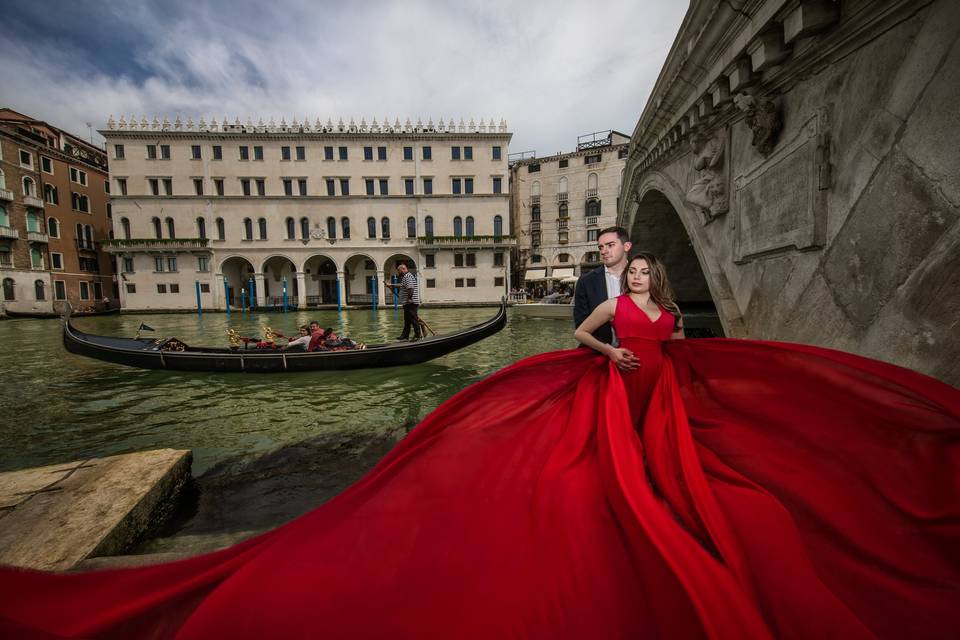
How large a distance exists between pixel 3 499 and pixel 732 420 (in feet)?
11.7

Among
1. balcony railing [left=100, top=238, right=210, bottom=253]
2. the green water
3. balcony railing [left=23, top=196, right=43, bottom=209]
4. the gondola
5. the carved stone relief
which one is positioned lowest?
the green water

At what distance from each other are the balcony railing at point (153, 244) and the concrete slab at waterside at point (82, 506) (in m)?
28.7

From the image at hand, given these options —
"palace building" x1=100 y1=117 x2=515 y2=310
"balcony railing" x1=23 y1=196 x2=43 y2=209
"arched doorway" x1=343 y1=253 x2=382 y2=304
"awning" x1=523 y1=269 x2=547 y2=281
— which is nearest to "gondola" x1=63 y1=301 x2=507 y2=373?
"palace building" x1=100 y1=117 x2=515 y2=310

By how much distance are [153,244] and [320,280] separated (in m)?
10.3

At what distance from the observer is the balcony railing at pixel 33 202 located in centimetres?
2411

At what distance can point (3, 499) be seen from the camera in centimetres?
198

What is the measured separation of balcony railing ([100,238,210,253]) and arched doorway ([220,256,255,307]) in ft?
6.48

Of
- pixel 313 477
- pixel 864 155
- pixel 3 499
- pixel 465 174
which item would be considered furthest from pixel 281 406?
pixel 465 174

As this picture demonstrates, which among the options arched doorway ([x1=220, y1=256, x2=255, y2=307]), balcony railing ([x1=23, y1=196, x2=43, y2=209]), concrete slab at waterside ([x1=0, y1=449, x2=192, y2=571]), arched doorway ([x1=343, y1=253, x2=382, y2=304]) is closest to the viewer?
concrete slab at waterside ([x1=0, y1=449, x2=192, y2=571])

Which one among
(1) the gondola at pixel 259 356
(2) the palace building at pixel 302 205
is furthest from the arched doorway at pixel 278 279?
(1) the gondola at pixel 259 356

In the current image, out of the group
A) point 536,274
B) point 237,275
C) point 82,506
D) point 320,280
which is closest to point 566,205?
point 536,274

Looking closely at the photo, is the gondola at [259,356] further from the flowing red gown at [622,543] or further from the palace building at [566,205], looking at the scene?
the palace building at [566,205]

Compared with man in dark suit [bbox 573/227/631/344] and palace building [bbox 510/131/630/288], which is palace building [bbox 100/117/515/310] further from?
man in dark suit [bbox 573/227/631/344]

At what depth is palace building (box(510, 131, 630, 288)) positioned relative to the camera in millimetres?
29938
